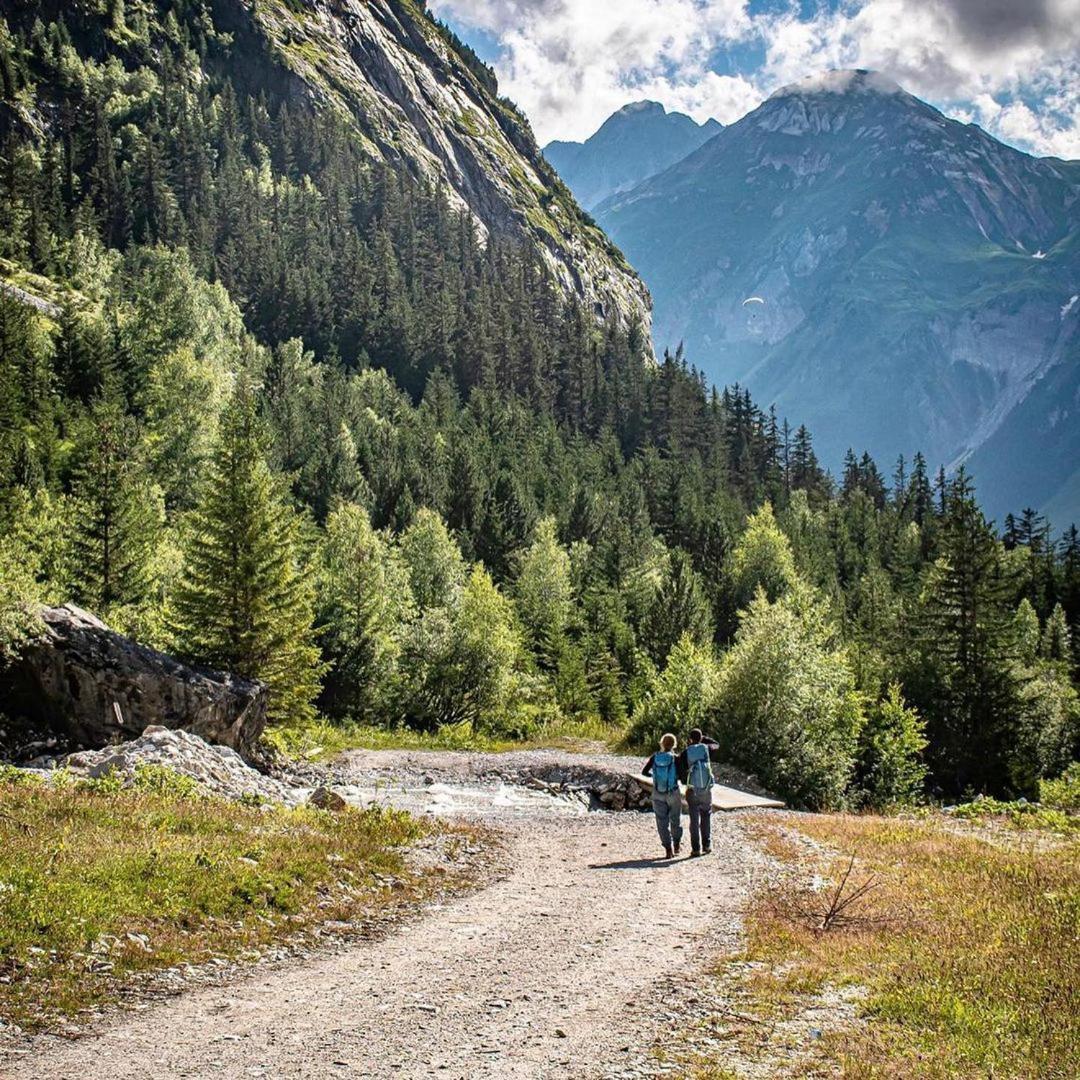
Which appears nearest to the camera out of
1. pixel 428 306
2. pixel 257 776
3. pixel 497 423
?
pixel 257 776

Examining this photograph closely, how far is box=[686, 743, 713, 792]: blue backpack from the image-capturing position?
20.2 m

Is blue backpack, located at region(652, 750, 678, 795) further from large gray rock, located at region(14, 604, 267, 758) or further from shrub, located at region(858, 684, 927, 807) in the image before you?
shrub, located at region(858, 684, 927, 807)

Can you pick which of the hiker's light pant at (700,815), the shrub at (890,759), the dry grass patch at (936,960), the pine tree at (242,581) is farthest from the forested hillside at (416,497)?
the dry grass patch at (936,960)

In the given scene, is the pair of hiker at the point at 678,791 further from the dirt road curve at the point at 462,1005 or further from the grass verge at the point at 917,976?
the dirt road curve at the point at 462,1005

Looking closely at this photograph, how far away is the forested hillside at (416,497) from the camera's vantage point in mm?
42344

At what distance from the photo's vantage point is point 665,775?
789 inches

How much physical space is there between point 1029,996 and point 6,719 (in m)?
28.9

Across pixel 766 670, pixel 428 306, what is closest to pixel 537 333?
pixel 428 306

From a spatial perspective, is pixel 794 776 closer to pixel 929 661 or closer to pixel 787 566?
pixel 929 661

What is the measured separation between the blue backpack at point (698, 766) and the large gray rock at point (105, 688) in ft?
60.6

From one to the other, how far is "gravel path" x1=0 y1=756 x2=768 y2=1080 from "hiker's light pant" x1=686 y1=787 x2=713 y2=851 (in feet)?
12.2

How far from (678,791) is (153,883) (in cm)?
1188

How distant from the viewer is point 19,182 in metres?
123

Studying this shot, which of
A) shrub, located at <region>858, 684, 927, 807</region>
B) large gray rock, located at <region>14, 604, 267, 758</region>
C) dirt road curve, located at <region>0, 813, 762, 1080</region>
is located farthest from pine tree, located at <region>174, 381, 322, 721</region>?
shrub, located at <region>858, 684, 927, 807</region>
